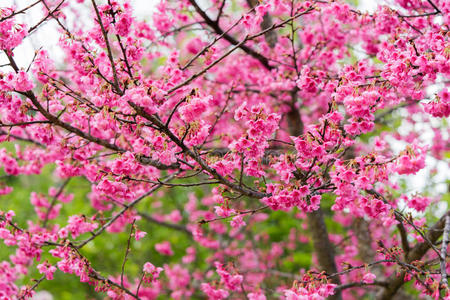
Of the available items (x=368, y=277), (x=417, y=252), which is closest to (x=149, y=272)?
(x=368, y=277)

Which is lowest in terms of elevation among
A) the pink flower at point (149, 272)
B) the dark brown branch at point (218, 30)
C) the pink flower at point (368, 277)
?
the pink flower at point (368, 277)

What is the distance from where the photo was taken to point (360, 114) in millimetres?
3195

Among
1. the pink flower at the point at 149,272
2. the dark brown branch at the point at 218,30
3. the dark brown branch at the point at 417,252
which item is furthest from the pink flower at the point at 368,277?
the dark brown branch at the point at 218,30

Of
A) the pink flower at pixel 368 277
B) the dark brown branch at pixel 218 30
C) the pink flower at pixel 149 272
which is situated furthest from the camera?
the dark brown branch at pixel 218 30

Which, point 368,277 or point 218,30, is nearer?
point 368,277

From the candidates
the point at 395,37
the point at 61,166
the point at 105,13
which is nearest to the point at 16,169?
the point at 61,166

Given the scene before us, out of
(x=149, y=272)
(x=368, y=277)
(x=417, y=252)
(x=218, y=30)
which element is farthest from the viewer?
(x=218, y=30)

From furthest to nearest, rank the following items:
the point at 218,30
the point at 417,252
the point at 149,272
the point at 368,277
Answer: the point at 218,30
the point at 417,252
the point at 149,272
the point at 368,277

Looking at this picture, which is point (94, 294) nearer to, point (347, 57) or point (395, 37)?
point (347, 57)

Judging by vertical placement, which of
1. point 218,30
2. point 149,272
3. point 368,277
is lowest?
point 368,277

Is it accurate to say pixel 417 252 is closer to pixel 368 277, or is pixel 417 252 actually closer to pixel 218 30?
pixel 368 277

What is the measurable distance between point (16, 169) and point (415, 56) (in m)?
4.93

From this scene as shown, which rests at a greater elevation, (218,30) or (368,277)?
(218,30)

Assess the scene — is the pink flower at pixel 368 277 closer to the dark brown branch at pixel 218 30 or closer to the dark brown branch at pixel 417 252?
the dark brown branch at pixel 417 252
